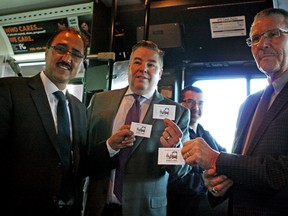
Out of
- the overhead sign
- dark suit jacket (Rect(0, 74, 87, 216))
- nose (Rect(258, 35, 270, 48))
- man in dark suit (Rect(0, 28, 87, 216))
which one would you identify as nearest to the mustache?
man in dark suit (Rect(0, 28, 87, 216))

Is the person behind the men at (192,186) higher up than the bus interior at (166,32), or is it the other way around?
the bus interior at (166,32)

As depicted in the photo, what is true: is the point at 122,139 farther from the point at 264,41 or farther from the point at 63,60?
the point at 264,41

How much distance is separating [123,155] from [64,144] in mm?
424

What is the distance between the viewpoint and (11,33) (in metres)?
Answer: 3.50

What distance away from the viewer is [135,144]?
5.78 ft

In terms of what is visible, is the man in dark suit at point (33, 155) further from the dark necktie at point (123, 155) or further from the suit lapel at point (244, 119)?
the suit lapel at point (244, 119)

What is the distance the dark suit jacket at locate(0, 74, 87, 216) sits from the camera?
1283 mm

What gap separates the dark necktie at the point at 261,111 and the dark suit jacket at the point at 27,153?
92 cm

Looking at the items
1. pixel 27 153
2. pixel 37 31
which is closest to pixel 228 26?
pixel 37 31

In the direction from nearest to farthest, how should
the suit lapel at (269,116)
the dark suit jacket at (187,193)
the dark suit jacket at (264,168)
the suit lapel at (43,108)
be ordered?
the dark suit jacket at (264,168) < the suit lapel at (269,116) < the suit lapel at (43,108) < the dark suit jacket at (187,193)

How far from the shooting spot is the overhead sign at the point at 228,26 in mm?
2723

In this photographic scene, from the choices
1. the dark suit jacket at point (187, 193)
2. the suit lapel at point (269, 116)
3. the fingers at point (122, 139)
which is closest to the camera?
the suit lapel at point (269, 116)

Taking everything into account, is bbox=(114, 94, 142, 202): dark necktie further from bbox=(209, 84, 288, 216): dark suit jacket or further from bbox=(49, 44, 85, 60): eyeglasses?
bbox=(209, 84, 288, 216): dark suit jacket

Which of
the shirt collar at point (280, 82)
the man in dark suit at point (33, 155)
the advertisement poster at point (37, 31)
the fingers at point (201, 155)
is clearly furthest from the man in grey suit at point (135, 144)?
the advertisement poster at point (37, 31)
